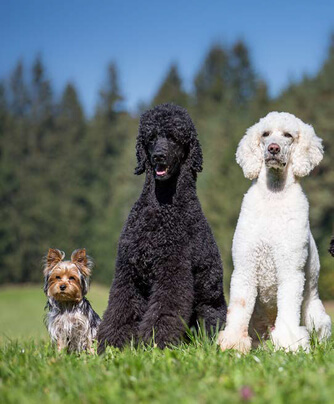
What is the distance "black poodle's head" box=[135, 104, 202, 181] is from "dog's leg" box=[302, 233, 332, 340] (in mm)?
1196

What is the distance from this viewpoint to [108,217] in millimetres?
40938

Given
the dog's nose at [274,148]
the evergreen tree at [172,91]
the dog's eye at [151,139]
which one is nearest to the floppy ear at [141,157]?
the dog's eye at [151,139]

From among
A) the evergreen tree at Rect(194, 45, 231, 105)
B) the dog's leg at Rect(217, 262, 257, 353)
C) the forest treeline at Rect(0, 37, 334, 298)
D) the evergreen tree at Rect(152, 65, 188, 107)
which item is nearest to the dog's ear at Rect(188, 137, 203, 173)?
the dog's leg at Rect(217, 262, 257, 353)

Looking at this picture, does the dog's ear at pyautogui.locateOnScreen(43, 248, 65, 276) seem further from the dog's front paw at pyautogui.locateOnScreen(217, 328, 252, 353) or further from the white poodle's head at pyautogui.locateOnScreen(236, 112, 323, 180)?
the white poodle's head at pyautogui.locateOnScreen(236, 112, 323, 180)

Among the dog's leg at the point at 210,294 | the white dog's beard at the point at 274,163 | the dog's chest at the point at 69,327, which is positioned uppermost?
the white dog's beard at the point at 274,163

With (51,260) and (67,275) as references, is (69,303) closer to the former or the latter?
(67,275)

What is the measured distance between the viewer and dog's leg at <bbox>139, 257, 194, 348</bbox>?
169 inches

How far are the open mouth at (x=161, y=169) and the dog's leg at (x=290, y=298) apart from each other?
41.8 inches

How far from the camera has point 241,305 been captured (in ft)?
14.7

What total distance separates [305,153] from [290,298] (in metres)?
1.13

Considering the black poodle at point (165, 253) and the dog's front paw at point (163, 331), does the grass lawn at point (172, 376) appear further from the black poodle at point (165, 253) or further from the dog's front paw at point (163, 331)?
the black poodle at point (165, 253)

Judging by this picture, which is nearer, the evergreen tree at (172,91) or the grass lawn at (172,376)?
the grass lawn at (172,376)

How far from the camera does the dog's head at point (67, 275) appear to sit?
5.22 metres

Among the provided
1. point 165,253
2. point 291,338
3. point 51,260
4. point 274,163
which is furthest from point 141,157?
point 291,338
